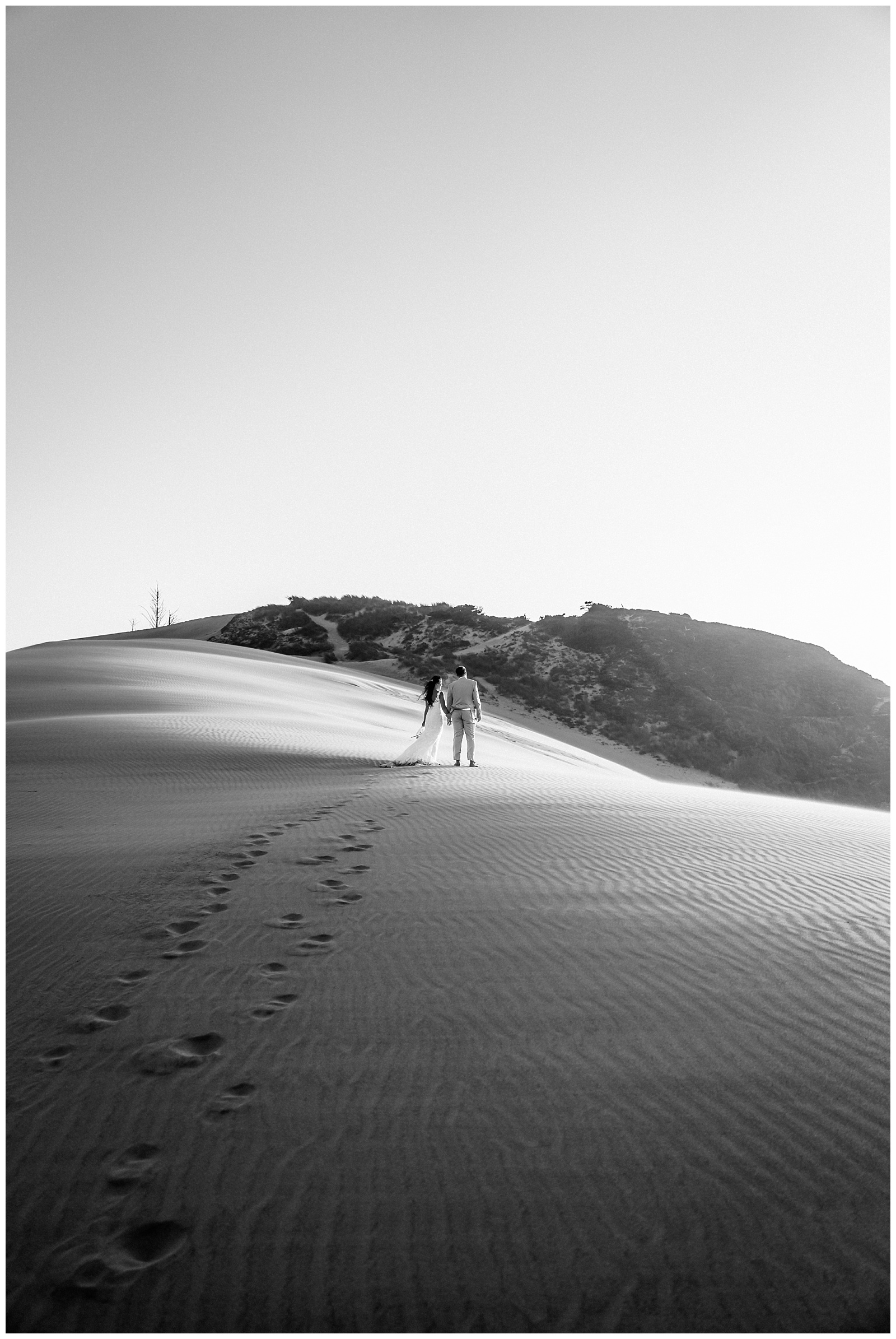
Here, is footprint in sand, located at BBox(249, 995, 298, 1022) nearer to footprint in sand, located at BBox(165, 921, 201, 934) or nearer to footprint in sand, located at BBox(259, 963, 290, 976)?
footprint in sand, located at BBox(259, 963, 290, 976)

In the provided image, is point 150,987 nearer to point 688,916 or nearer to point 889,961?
point 688,916

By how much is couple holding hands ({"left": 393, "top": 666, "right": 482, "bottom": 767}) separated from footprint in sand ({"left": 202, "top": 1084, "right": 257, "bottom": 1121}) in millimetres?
8384

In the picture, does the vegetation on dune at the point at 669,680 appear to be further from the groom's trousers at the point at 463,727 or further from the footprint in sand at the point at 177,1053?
the footprint in sand at the point at 177,1053

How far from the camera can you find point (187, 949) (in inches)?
172

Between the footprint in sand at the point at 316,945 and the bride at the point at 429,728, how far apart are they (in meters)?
6.99

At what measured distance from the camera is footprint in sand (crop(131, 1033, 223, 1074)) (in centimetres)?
325

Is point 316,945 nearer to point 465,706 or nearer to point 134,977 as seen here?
point 134,977

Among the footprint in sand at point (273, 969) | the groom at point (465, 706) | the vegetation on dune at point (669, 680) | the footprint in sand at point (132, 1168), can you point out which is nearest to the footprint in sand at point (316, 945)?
the footprint in sand at point (273, 969)

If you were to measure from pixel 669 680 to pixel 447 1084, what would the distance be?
119 ft

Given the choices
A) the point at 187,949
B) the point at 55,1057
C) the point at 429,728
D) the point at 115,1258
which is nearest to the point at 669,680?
the point at 429,728

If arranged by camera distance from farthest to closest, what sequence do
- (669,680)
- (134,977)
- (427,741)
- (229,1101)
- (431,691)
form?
(669,680)
(427,741)
(431,691)
(134,977)
(229,1101)

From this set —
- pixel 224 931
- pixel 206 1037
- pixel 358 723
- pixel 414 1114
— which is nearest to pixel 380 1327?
pixel 414 1114

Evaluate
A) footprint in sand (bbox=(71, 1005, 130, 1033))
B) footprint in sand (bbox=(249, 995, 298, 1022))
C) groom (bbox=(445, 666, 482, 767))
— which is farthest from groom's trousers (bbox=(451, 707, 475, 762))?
footprint in sand (bbox=(71, 1005, 130, 1033))

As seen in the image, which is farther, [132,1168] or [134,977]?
[134,977]
